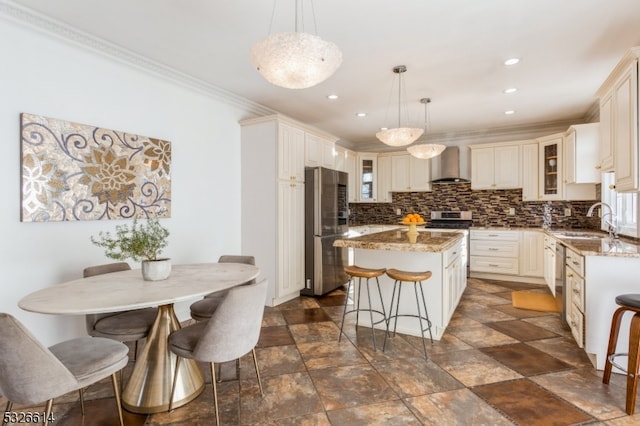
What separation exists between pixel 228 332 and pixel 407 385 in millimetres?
1298

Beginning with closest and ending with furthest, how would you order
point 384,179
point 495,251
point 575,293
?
point 575,293
point 495,251
point 384,179

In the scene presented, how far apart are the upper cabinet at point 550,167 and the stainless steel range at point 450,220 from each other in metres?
1.17

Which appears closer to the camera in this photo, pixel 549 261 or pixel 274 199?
pixel 274 199

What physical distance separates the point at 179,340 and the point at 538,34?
347cm

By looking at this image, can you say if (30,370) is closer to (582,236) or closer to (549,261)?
(582,236)

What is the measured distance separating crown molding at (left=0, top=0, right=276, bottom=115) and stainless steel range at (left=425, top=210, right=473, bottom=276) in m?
3.93

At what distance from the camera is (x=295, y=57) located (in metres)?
1.86

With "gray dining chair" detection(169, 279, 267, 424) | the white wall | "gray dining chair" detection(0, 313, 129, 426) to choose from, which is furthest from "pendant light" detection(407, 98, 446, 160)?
"gray dining chair" detection(0, 313, 129, 426)

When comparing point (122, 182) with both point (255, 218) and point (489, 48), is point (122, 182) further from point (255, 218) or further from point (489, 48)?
point (489, 48)

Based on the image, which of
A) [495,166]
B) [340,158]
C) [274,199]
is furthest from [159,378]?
[495,166]

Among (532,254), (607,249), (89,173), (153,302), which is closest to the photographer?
(153,302)

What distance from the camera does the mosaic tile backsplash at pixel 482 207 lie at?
5383mm

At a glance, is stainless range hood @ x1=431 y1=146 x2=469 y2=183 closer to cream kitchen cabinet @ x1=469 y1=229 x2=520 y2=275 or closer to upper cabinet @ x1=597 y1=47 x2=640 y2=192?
cream kitchen cabinet @ x1=469 y1=229 x2=520 y2=275

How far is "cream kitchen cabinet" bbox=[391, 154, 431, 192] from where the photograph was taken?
629cm
